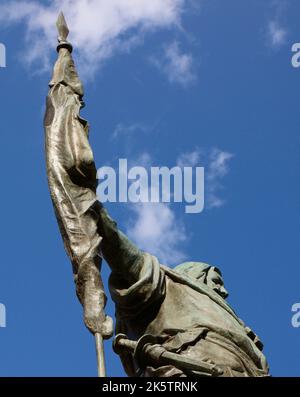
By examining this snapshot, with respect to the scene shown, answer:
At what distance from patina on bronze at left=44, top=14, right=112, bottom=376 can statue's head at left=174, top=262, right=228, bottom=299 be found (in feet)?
5.63

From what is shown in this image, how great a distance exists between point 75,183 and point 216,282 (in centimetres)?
217

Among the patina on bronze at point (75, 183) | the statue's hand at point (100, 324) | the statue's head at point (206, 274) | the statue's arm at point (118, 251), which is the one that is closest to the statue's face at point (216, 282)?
the statue's head at point (206, 274)

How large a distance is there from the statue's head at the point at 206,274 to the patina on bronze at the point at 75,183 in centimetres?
172

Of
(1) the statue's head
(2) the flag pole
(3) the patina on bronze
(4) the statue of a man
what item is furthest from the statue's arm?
(2) the flag pole

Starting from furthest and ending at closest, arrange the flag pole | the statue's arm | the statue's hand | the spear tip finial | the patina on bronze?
the spear tip finial → the statue's arm → the patina on bronze → the statue's hand → the flag pole

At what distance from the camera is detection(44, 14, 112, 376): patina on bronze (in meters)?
14.6

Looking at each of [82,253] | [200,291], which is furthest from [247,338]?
[82,253]

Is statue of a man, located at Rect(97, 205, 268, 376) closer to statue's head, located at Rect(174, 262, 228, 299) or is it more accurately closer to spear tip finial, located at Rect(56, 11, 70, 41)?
statue's head, located at Rect(174, 262, 228, 299)

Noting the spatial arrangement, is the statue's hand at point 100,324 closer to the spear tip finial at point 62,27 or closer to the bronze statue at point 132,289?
the bronze statue at point 132,289

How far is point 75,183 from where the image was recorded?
1529 cm

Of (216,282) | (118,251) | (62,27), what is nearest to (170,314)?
(118,251)

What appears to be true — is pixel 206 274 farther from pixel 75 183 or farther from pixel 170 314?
pixel 75 183
